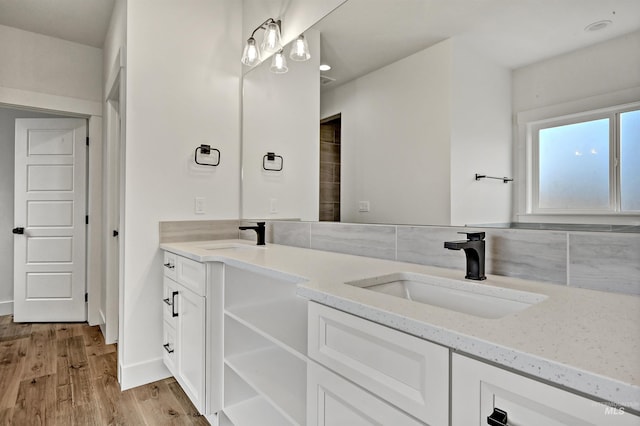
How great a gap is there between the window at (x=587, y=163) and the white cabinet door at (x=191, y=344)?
146 cm

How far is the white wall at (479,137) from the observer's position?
1.17 meters

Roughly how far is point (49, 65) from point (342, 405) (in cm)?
370

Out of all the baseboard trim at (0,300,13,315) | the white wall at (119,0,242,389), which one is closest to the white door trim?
the baseboard trim at (0,300,13,315)

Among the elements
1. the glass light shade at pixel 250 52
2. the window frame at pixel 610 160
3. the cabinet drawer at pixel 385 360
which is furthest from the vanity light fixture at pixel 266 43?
the cabinet drawer at pixel 385 360

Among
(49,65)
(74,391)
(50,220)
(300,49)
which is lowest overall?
(74,391)

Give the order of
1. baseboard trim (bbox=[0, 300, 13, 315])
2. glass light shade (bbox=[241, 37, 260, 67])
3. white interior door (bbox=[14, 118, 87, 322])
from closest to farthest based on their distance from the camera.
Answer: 1. glass light shade (bbox=[241, 37, 260, 67])
2. white interior door (bbox=[14, 118, 87, 322])
3. baseboard trim (bbox=[0, 300, 13, 315])

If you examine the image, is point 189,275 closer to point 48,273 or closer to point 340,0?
point 340,0

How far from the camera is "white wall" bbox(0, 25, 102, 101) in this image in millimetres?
2910

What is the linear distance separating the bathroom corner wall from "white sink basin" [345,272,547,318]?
0.19 m

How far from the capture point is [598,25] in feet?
3.23

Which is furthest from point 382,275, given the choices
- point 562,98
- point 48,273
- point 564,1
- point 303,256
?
point 48,273

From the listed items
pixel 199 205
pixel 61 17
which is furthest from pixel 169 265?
pixel 61 17

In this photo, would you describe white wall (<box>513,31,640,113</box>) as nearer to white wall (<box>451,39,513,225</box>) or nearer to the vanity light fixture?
white wall (<box>451,39,513,225</box>)

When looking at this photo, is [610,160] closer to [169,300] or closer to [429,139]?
[429,139]
